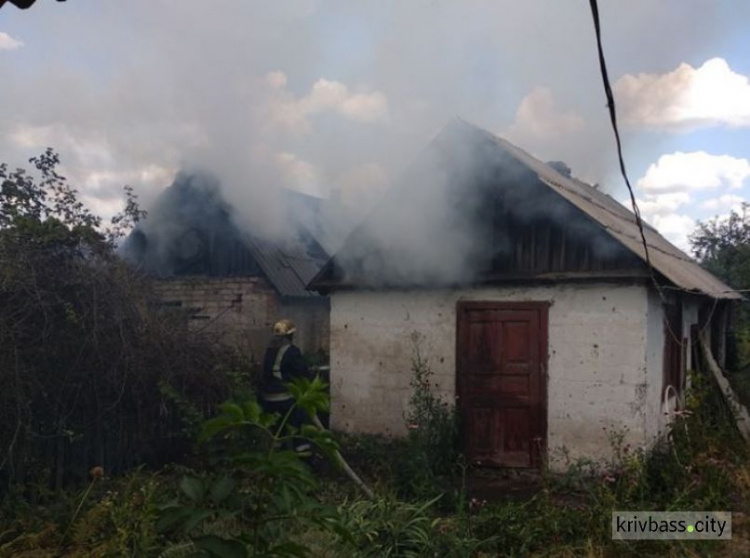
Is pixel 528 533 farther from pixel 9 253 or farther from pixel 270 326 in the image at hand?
pixel 270 326

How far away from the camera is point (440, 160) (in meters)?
8.89

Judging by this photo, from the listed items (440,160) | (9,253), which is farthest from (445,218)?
(9,253)

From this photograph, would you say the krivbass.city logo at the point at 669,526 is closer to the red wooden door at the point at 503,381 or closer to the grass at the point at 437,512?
the grass at the point at 437,512

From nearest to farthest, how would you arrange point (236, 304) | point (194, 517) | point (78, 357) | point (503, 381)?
point (194, 517) → point (78, 357) → point (503, 381) → point (236, 304)

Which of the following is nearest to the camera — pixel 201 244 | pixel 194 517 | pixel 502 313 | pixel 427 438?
pixel 194 517

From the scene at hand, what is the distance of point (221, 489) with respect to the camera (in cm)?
257

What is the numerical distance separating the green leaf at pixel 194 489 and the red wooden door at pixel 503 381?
6.08 meters

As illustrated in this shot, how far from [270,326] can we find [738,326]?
531 inches

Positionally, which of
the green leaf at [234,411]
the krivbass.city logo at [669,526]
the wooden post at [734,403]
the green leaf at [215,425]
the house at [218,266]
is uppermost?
the house at [218,266]

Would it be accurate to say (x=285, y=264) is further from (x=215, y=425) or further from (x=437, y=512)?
(x=215, y=425)

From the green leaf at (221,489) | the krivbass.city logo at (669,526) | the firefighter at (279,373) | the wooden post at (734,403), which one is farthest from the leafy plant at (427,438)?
the green leaf at (221,489)

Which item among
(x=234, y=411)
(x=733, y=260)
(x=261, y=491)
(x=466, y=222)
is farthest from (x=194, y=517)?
(x=733, y=260)

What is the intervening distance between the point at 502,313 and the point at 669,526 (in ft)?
11.0

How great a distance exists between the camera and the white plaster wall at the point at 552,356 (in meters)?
7.77
